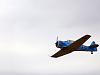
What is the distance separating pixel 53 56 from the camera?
105188 millimetres

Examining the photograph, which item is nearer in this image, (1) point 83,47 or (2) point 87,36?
(2) point 87,36

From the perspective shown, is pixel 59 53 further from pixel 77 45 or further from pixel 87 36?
pixel 87 36

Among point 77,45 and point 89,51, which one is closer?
point 77,45

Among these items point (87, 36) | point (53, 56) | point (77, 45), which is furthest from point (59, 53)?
point (87, 36)

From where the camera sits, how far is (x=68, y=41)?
4016 inches

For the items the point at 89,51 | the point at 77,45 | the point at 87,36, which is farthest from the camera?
the point at 89,51

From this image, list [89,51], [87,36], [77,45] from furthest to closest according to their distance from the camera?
[89,51] → [77,45] → [87,36]

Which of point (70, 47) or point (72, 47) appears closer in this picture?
point (72, 47)

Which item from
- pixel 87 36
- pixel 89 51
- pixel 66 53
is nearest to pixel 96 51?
pixel 89 51

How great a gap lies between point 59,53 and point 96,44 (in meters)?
10.5

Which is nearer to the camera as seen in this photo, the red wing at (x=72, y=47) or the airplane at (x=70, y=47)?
the red wing at (x=72, y=47)

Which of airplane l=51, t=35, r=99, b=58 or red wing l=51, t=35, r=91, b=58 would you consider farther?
airplane l=51, t=35, r=99, b=58

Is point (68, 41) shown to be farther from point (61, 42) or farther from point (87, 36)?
point (87, 36)

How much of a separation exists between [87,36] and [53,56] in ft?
61.5
